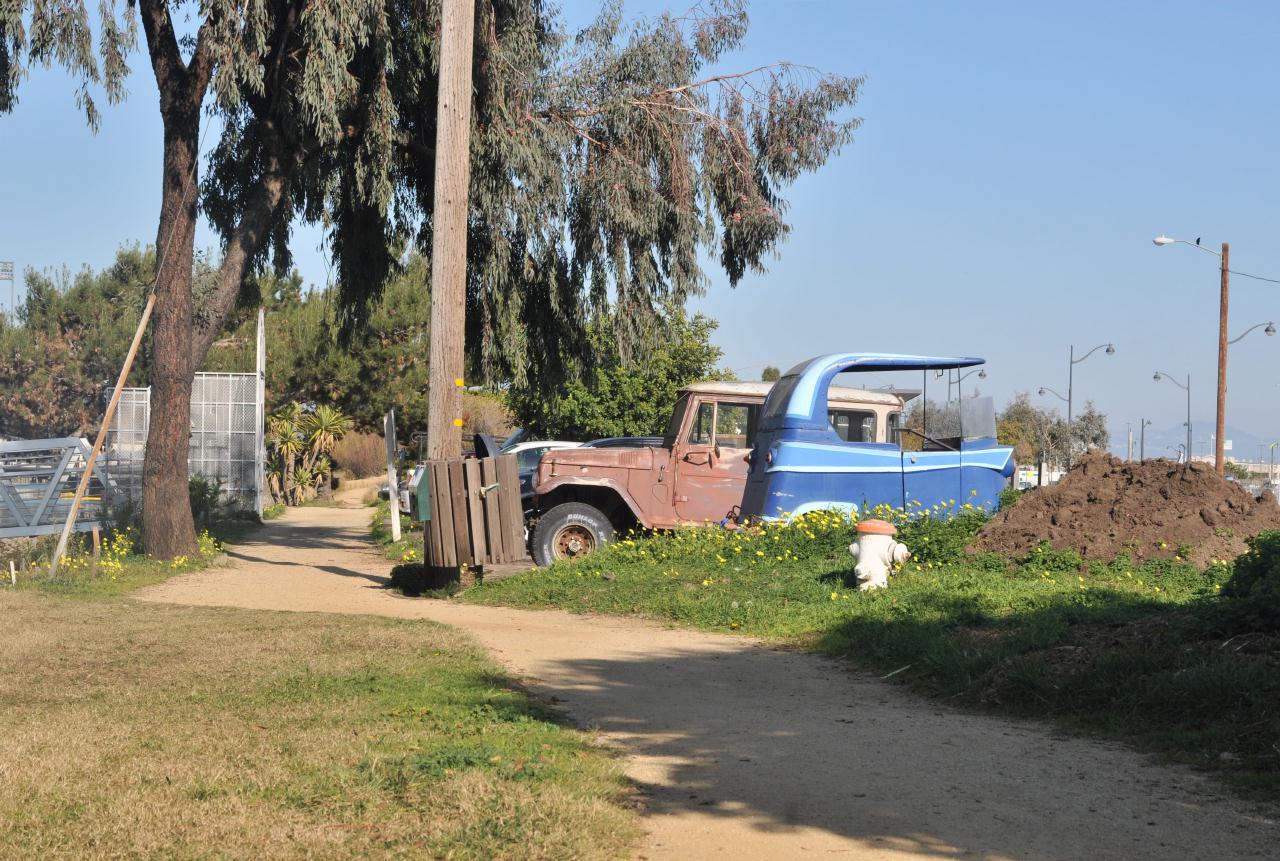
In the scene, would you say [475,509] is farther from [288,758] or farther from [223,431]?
[223,431]

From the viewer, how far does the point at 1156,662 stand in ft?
23.9

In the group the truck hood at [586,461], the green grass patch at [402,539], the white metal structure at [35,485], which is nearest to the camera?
the white metal structure at [35,485]

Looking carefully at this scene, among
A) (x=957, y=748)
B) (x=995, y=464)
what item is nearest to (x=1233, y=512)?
(x=995, y=464)

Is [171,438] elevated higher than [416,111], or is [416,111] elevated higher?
[416,111]

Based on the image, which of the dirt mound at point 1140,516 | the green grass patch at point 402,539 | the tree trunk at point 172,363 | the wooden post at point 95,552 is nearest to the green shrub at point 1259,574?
the dirt mound at point 1140,516

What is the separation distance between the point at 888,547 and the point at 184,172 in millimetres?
10524

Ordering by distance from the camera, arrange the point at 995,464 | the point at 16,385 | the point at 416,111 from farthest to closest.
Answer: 1. the point at 16,385
2. the point at 416,111
3. the point at 995,464

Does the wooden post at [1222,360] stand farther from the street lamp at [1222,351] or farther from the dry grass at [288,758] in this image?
the dry grass at [288,758]

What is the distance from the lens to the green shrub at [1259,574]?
7.48m

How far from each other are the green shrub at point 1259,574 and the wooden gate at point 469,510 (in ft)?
25.5

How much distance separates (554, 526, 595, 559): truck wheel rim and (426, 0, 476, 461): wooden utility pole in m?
1.67

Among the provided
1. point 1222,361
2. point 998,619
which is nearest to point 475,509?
point 998,619

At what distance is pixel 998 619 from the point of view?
9.15 meters

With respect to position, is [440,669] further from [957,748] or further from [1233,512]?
[1233,512]
